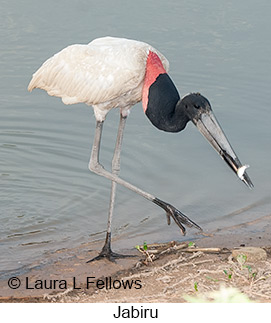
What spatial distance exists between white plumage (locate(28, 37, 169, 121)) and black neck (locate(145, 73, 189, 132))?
16 cm

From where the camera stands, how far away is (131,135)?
905 cm

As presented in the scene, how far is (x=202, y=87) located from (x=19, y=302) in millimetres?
5695

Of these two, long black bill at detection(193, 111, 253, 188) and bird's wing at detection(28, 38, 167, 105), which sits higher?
bird's wing at detection(28, 38, 167, 105)

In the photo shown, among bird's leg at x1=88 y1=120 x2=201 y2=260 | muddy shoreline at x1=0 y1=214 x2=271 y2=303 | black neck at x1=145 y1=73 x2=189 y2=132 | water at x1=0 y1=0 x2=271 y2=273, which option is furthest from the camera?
water at x1=0 y1=0 x2=271 y2=273

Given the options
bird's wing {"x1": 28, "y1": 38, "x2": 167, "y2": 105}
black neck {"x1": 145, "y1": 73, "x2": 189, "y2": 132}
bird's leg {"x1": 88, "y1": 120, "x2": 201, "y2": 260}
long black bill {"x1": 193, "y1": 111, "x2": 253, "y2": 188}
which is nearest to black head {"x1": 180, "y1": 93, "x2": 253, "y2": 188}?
long black bill {"x1": 193, "y1": 111, "x2": 253, "y2": 188}

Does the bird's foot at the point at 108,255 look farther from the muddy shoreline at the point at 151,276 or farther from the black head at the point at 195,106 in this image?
the black head at the point at 195,106

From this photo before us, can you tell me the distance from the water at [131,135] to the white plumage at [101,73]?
1.27m

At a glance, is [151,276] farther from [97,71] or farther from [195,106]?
[97,71]

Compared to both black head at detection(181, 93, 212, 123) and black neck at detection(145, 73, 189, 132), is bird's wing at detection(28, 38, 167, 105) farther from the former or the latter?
black head at detection(181, 93, 212, 123)

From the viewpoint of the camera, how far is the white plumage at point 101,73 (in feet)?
20.1

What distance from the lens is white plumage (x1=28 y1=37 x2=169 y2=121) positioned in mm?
6129

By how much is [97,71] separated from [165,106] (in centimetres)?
62

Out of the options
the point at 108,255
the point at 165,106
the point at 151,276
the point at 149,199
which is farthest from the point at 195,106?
the point at 108,255

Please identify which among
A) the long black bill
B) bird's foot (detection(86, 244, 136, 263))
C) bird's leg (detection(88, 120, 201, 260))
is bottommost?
bird's foot (detection(86, 244, 136, 263))
